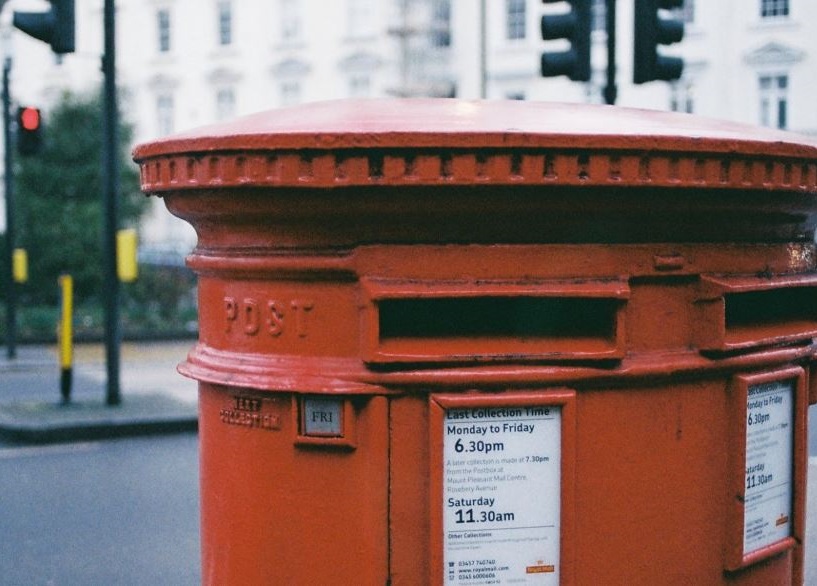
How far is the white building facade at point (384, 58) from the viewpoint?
28.0m

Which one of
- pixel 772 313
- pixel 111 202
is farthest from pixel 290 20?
pixel 772 313

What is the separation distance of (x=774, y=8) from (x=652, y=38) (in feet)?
75.8

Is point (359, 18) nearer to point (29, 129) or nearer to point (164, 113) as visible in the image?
point (164, 113)

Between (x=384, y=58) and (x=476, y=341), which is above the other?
(x=384, y=58)

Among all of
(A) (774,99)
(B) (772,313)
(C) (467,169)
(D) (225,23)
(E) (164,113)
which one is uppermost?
(D) (225,23)

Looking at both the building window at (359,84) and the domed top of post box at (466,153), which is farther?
the building window at (359,84)

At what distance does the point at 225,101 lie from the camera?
119 ft

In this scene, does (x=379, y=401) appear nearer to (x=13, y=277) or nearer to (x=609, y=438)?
(x=609, y=438)

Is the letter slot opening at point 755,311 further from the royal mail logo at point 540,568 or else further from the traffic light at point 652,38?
the traffic light at point 652,38

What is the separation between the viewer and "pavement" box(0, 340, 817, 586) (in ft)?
27.7

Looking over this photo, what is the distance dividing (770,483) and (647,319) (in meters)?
0.52

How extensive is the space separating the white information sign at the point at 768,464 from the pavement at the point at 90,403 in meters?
7.28

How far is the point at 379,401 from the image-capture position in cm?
168

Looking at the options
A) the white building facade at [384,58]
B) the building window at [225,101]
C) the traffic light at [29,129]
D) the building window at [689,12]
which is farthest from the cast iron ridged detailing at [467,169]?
the building window at [225,101]
